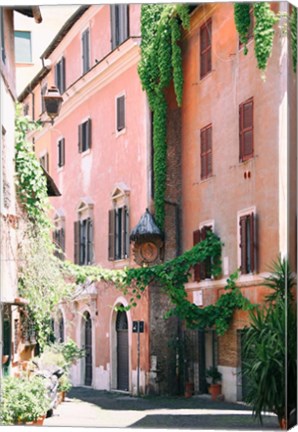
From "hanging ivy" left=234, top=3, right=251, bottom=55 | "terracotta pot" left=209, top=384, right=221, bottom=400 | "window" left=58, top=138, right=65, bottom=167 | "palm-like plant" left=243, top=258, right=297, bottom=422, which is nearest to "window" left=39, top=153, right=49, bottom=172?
"window" left=58, top=138, right=65, bottom=167

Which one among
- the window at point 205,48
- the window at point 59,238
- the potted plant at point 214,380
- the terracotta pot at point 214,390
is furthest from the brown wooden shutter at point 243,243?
the window at point 59,238

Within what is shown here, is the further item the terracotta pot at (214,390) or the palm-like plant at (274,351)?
the terracotta pot at (214,390)

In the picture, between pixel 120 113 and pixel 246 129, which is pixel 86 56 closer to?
pixel 120 113

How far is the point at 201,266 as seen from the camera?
9906 mm

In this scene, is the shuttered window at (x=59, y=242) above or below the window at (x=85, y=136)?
below

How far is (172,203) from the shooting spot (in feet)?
32.8

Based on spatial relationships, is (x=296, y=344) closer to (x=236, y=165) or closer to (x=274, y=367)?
(x=274, y=367)

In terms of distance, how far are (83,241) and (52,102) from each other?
54.9 inches

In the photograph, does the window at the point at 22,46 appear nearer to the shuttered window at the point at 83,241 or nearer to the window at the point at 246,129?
the shuttered window at the point at 83,241

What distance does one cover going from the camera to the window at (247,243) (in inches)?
379

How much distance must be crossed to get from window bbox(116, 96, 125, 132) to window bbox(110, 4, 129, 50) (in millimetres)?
541

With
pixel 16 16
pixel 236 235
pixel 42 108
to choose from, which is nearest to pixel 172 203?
pixel 236 235

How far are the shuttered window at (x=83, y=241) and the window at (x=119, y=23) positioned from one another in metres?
1.79

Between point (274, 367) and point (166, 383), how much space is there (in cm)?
103
